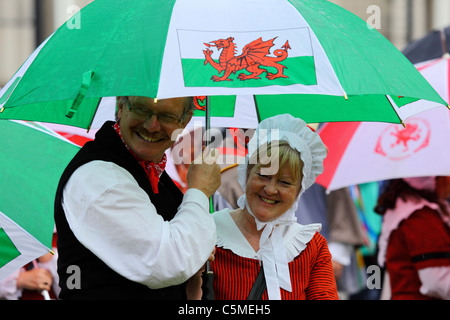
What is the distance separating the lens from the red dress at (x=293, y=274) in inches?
122

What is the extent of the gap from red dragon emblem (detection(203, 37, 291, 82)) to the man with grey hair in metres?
0.26

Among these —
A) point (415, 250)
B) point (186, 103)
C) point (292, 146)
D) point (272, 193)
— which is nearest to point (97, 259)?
point (186, 103)

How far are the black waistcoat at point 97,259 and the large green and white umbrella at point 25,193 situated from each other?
2.35ft

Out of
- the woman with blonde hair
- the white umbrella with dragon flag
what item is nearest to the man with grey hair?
the white umbrella with dragon flag

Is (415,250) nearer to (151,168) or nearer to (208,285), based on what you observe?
(208,285)

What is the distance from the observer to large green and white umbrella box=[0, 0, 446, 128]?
255 cm

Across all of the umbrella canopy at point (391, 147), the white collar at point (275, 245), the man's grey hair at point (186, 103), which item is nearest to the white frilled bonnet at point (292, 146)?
the white collar at point (275, 245)

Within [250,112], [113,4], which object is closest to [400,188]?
[250,112]

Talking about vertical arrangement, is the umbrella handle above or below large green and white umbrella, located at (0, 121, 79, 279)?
below

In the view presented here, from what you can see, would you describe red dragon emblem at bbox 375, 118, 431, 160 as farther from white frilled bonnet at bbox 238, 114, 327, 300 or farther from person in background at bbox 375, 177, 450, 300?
white frilled bonnet at bbox 238, 114, 327, 300

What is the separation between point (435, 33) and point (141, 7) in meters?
3.01

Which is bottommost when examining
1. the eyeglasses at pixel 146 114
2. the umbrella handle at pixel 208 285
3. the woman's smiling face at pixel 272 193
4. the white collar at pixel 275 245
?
the umbrella handle at pixel 208 285

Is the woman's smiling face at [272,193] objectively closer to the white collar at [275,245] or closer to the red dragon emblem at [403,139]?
the white collar at [275,245]

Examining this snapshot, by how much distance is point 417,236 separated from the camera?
484 cm
